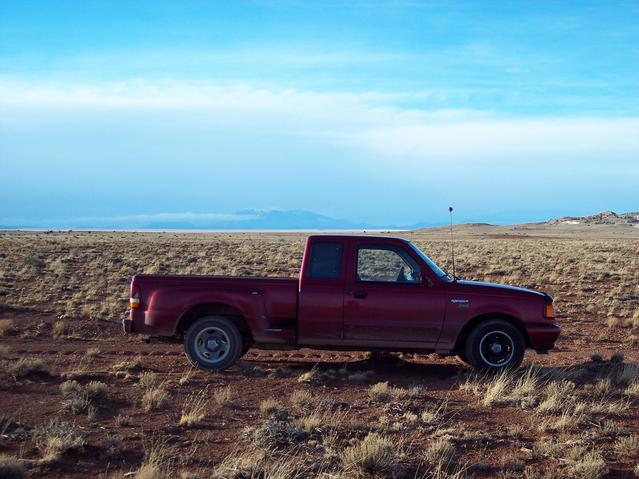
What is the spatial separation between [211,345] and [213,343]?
39 mm

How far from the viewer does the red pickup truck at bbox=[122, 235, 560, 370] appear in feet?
31.4

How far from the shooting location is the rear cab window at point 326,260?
31.9 ft

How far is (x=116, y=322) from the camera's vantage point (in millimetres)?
15547

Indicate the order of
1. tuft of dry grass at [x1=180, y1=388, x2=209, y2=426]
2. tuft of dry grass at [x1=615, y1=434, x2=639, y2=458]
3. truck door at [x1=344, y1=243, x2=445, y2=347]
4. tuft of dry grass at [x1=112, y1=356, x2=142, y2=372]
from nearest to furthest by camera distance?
tuft of dry grass at [x1=615, y1=434, x2=639, y2=458]
tuft of dry grass at [x1=180, y1=388, x2=209, y2=426]
truck door at [x1=344, y1=243, x2=445, y2=347]
tuft of dry grass at [x1=112, y1=356, x2=142, y2=372]

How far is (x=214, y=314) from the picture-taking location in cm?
988

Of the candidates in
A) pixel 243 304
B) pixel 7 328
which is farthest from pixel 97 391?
pixel 7 328

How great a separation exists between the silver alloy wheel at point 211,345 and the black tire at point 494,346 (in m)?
3.30

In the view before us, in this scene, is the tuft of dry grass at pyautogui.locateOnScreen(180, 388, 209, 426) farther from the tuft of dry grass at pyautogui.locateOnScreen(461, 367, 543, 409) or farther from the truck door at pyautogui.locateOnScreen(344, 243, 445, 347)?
the tuft of dry grass at pyautogui.locateOnScreen(461, 367, 543, 409)

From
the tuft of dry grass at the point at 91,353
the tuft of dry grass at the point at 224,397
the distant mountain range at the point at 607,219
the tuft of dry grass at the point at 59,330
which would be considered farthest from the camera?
the distant mountain range at the point at 607,219

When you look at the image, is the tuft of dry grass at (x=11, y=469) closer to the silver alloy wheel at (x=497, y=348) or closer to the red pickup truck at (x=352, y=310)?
the red pickup truck at (x=352, y=310)

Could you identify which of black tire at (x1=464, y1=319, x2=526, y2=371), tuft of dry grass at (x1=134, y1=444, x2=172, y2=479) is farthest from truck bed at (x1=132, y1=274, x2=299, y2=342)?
tuft of dry grass at (x1=134, y1=444, x2=172, y2=479)

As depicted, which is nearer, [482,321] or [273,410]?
[273,410]

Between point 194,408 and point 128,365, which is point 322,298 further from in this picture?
point 128,365

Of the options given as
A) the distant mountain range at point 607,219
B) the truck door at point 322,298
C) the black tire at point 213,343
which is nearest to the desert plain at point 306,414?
the black tire at point 213,343
